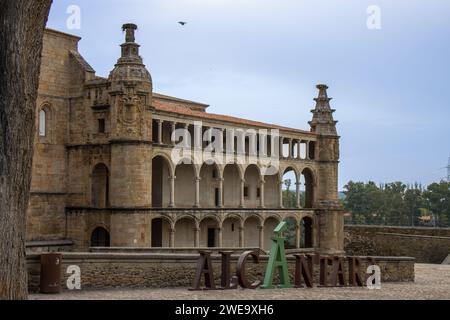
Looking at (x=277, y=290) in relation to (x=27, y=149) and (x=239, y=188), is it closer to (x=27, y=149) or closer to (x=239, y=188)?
(x=27, y=149)

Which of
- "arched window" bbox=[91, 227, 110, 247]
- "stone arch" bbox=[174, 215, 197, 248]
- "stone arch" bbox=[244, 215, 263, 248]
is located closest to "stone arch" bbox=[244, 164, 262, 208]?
"stone arch" bbox=[244, 215, 263, 248]

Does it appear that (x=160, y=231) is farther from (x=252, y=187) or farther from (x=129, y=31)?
(x=129, y=31)

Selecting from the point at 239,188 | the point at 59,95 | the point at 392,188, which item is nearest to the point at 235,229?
the point at 239,188

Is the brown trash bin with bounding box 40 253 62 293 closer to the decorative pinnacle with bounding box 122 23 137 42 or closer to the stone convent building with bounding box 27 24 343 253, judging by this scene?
the stone convent building with bounding box 27 24 343 253

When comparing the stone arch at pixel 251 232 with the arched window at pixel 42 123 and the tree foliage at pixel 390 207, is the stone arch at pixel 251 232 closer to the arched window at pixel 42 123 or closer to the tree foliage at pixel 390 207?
the arched window at pixel 42 123

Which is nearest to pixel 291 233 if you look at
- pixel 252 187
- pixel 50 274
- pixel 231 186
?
pixel 252 187

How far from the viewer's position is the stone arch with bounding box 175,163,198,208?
41.0 m

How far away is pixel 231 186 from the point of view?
149 ft

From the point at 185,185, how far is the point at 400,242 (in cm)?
1976

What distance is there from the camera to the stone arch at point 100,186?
37469 millimetres

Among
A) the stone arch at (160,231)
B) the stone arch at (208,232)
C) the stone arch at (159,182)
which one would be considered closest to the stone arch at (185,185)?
the stone arch at (159,182)
